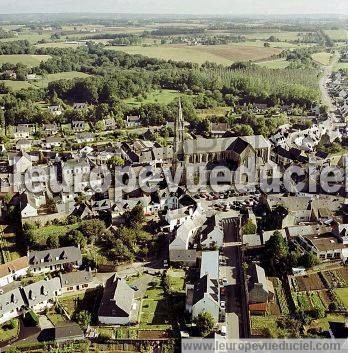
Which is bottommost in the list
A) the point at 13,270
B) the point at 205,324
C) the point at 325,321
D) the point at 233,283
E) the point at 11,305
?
the point at 325,321

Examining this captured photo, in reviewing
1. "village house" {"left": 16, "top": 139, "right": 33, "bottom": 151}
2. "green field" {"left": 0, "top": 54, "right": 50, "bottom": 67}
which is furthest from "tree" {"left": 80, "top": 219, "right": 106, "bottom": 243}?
"green field" {"left": 0, "top": 54, "right": 50, "bottom": 67}

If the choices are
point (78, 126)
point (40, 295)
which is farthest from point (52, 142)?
point (40, 295)

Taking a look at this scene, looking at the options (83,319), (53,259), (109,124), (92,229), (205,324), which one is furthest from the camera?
(109,124)

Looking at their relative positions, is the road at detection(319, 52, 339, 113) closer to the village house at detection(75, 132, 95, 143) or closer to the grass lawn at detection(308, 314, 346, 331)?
the village house at detection(75, 132, 95, 143)

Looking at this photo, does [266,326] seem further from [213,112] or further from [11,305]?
[213,112]

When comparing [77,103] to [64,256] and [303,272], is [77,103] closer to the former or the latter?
[64,256]

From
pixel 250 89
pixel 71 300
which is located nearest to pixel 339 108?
pixel 250 89
